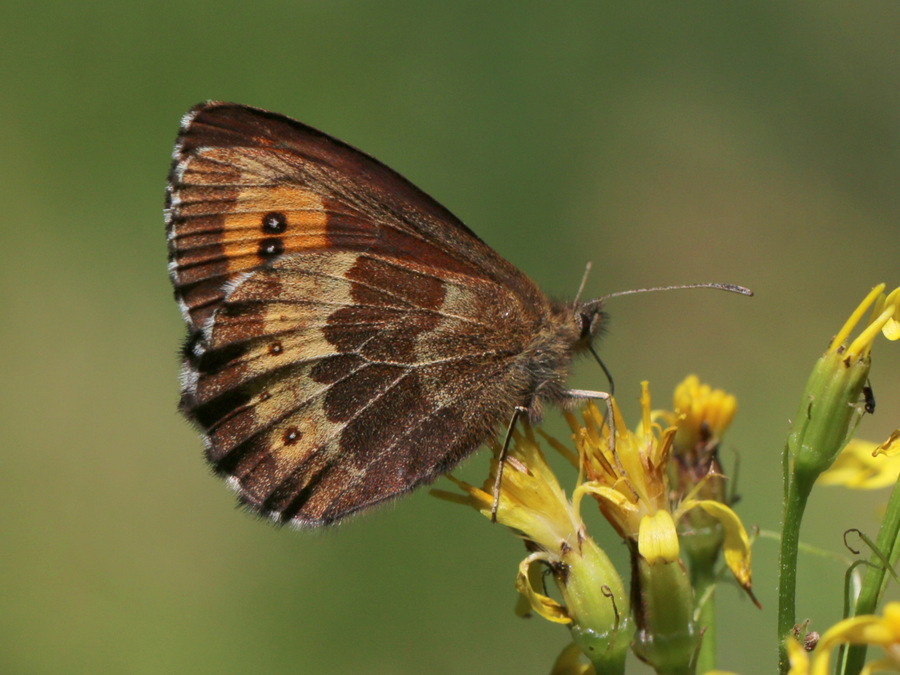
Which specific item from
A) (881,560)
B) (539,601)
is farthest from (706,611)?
(881,560)

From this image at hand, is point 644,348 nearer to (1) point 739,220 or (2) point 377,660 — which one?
(1) point 739,220

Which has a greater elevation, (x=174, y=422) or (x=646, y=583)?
(x=646, y=583)

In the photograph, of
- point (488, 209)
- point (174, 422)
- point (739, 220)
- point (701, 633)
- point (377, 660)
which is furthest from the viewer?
point (739, 220)

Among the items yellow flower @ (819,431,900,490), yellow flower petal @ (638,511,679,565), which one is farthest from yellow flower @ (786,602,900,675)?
yellow flower @ (819,431,900,490)

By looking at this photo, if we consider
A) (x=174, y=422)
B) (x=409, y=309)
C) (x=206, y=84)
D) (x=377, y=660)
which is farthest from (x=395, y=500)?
(x=206, y=84)

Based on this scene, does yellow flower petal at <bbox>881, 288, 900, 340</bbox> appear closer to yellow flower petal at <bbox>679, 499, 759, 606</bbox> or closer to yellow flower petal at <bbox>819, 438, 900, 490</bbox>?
yellow flower petal at <bbox>679, 499, 759, 606</bbox>

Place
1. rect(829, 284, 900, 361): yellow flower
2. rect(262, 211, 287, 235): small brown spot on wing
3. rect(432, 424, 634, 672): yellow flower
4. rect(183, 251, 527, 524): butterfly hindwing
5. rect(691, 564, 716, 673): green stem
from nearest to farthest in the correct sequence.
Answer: rect(829, 284, 900, 361): yellow flower
rect(432, 424, 634, 672): yellow flower
rect(691, 564, 716, 673): green stem
rect(183, 251, 527, 524): butterfly hindwing
rect(262, 211, 287, 235): small brown spot on wing

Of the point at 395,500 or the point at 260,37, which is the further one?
the point at 260,37
